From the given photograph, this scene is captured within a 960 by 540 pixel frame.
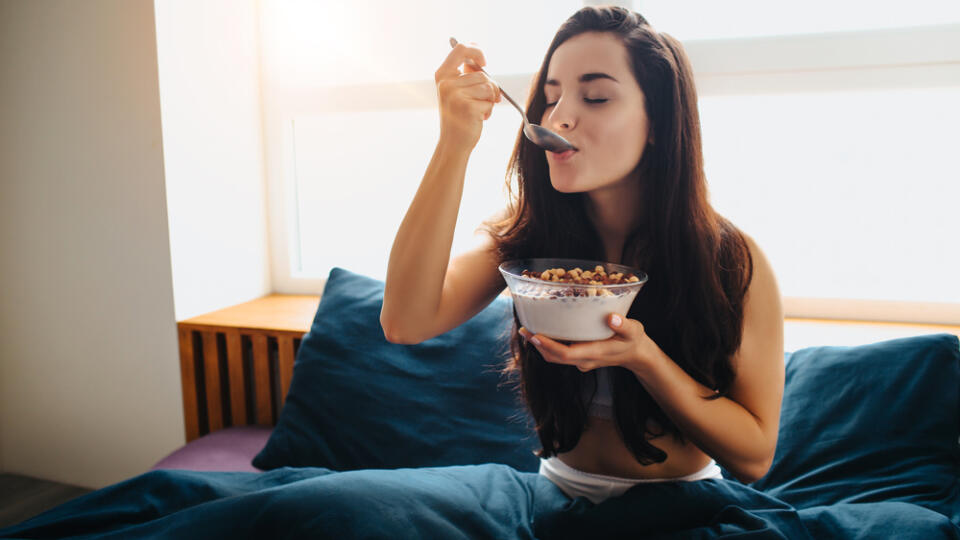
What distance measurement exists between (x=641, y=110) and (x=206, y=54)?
64.8 inches

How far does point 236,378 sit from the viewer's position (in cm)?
192

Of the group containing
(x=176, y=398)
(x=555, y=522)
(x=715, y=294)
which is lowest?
(x=176, y=398)

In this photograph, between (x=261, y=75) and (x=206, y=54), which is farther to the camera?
(x=261, y=75)

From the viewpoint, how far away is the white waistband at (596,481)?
3.28 feet

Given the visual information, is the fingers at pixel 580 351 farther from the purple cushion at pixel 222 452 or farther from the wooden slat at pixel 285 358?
the wooden slat at pixel 285 358

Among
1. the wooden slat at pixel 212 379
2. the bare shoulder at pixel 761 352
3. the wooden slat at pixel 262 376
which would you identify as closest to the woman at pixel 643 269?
the bare shoulder at pixel 761 352

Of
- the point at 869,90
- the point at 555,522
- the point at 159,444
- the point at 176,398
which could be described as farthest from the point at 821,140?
the point at 159,444

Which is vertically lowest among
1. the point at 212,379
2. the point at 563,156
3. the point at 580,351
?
the point at 212,379

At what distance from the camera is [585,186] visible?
0.98 metres

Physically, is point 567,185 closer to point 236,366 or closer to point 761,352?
point 761,352

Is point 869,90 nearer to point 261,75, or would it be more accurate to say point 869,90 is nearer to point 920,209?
point 920,209

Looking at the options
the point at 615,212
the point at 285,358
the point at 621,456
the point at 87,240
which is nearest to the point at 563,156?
the point at 615,212

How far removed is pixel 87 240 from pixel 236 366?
2.22 ft

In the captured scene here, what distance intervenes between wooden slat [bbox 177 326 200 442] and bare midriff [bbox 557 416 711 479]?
1416mm
